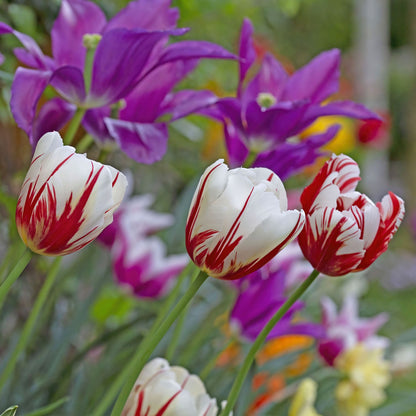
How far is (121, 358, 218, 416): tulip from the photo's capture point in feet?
0.85

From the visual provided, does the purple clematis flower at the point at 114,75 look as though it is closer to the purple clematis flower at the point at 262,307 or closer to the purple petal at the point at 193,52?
the purple petal at the point at 193,52

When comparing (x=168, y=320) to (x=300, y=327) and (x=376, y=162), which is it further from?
(x=376, y=162)

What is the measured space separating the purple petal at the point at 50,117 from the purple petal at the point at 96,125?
1cm

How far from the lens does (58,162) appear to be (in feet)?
0.73

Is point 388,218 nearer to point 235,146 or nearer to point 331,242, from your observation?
point 331,242

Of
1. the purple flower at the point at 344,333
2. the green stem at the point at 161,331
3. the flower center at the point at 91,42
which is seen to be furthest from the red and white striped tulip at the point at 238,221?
the purple flower at the point at 344,333

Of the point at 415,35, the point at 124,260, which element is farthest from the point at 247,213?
the point at 415,35

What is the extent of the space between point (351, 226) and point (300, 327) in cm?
18

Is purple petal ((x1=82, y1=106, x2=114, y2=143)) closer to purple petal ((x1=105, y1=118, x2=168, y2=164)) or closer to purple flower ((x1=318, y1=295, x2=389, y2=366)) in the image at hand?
purple petal ((x1=105, y1=118, x2=168, y2=164))

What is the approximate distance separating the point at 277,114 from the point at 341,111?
3 cm

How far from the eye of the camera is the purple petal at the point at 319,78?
0.36 meters

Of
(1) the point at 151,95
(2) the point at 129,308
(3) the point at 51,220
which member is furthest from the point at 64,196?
(2) the point at 129,308

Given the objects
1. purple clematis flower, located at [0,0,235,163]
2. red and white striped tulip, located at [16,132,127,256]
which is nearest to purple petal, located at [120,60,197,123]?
purple clematis flower, located at [0,0,235,163]

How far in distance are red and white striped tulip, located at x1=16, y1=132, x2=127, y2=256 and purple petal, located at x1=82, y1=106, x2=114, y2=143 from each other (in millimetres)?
97
